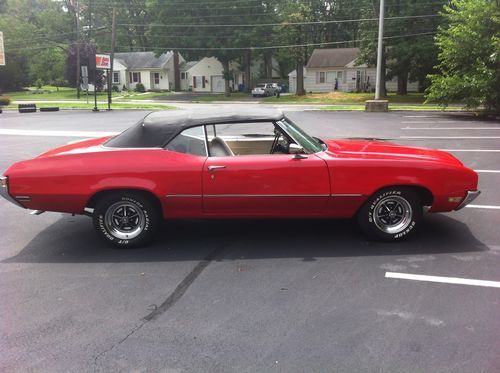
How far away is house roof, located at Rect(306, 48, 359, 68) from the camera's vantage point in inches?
2187

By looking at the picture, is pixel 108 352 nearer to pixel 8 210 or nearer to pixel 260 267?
pixel 260 267

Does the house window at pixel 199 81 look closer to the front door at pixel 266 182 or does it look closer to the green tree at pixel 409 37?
the green tree at pixel 409 37

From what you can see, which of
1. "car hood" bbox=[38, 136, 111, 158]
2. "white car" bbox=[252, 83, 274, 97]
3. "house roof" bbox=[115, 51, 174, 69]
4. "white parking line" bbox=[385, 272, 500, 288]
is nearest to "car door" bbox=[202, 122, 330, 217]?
"white parking line" bbox=[385, 272, 500, 288]

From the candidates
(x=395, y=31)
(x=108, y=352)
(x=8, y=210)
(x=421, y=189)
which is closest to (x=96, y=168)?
(x=108, y=352)

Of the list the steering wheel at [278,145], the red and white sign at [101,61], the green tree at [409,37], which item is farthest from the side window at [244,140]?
the green tree at [409,37]

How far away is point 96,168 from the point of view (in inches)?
191

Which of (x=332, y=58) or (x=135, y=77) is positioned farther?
(x=135, y=77)

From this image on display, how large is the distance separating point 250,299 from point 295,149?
1838 mm

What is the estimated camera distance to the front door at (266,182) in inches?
191

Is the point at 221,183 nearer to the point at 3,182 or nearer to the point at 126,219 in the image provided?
the point at 126,219

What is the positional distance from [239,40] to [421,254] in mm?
52120

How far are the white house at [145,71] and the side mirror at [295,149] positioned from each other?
211ft

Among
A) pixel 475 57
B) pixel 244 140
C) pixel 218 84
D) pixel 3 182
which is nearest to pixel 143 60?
pixel 218 84

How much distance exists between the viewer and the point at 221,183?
4859 mm
